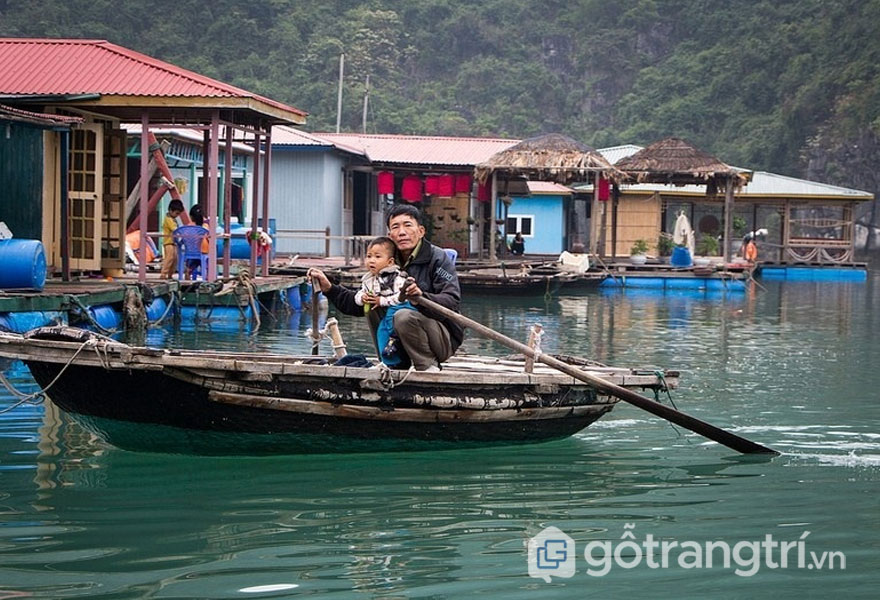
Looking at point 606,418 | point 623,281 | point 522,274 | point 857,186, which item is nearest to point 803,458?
point 606,418

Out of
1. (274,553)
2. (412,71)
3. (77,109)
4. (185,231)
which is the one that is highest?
(412,71)

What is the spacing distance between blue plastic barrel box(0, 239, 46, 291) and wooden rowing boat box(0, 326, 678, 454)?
474 cm

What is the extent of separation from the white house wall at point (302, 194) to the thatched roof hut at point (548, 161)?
352 centimetres

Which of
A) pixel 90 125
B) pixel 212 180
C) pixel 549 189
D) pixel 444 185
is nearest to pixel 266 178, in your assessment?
pixel 212 180

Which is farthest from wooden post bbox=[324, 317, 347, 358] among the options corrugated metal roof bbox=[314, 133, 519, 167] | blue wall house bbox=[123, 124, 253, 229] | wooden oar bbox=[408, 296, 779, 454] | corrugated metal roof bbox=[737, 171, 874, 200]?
corrugated metal roof bbox=[737, 171, 874, 200]

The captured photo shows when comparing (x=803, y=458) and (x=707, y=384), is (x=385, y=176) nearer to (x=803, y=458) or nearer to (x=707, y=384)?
(x=707, y=384)

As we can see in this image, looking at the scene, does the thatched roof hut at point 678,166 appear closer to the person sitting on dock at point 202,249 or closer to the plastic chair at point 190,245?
the person sitting on dock at point 202,249

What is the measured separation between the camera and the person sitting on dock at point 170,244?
679 inches

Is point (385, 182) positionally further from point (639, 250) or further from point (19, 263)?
point (19, 263)

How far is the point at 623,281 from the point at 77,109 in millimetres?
16823

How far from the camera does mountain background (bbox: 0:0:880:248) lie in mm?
Answer: 53875

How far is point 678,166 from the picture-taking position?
1222 inches

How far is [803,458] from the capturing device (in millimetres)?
9203

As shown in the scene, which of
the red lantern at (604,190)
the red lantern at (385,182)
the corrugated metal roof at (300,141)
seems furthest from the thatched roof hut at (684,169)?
the corrugated metal roof at (300,141)
